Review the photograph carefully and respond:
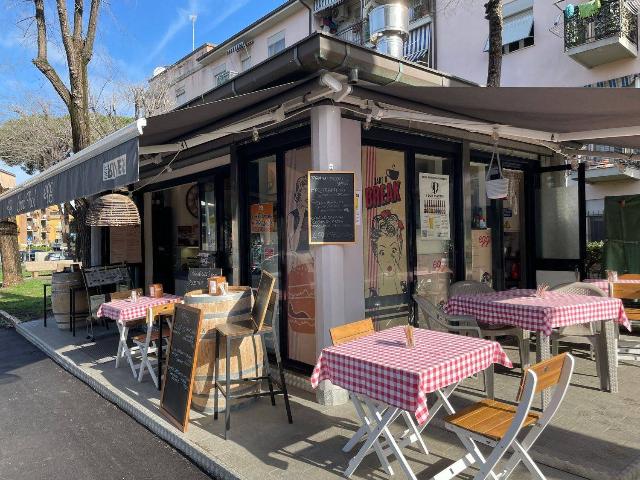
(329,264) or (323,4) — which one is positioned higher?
(323,4)

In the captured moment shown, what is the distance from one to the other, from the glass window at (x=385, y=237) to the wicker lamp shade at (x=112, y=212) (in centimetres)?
277

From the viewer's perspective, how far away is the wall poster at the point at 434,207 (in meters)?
5.58

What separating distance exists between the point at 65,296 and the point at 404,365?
6816mm

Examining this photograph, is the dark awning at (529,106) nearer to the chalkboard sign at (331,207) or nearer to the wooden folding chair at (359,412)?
the chalkboard sign at (331,207)

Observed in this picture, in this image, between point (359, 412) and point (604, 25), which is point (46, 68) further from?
point (604, 25)

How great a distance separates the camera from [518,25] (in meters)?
13.5

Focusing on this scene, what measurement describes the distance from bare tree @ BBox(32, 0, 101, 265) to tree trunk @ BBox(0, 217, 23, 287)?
6.59 m

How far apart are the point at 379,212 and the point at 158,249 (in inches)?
218

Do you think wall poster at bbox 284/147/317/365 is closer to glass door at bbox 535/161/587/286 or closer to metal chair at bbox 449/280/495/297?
metal chair at bbox 449/280/495/297

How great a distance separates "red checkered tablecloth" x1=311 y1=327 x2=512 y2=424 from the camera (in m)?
2.48

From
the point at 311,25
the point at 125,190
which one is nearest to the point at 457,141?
the point at 125,190

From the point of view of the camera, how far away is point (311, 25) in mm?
18109

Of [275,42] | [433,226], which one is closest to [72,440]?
[433,226]

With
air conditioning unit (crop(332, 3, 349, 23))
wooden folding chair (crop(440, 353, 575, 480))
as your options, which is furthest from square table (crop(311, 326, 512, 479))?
air conditioning unit (crop(332, 3, 349, 23))
